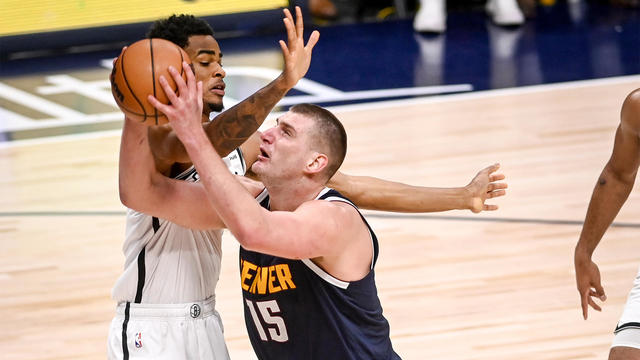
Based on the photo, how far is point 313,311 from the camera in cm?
363

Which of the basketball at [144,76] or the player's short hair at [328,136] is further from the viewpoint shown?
the player's short hair at [328,136]

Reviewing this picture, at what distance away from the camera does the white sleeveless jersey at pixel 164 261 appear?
3975mm

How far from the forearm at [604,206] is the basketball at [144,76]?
189 cm

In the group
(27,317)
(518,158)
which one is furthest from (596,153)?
→ (27,317)

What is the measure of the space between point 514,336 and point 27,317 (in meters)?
2.72

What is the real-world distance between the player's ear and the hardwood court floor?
2.22m

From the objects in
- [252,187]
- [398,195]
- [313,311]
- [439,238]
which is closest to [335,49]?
[439,238]

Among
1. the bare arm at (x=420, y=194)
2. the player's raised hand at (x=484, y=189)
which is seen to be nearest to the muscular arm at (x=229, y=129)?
the bare arm at (x=420, y=194)

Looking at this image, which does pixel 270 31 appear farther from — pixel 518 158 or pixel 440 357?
pixel 440 357

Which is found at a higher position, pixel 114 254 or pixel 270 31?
pixel 114 254

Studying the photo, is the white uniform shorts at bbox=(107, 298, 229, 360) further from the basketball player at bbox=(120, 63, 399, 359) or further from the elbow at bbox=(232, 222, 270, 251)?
the elbow at bbox=(232, 222, 270, 251)

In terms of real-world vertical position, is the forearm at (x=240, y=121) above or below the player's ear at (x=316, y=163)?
above

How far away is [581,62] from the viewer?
11172mm

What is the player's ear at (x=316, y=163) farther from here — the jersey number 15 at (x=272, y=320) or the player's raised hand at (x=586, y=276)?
the player's raised hand at (x=586, y=276)
